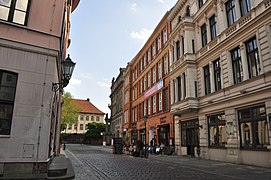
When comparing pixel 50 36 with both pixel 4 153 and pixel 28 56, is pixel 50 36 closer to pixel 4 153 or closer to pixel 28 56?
pixel 28 56

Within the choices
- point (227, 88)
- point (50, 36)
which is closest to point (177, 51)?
point (227, 88)

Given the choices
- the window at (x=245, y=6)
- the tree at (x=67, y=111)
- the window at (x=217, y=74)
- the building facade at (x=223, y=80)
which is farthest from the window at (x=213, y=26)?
the tree at (x=67, y=111)

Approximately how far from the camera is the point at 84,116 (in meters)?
98.4

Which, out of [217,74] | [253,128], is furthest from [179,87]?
[253,128]

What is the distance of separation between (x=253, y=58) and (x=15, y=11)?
1380 centimetres

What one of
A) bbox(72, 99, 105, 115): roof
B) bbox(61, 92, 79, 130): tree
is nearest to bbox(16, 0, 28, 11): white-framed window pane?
bbox(61, 92, 79, 130): tree

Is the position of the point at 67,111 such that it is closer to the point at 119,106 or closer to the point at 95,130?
the point at 119,106

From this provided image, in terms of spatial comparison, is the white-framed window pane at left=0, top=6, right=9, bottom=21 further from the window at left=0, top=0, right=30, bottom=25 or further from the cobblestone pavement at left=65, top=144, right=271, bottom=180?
the cobblestone pavement at left=65, top=144, right=271, bottom=180

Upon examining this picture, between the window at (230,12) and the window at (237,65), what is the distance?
90.7 inches

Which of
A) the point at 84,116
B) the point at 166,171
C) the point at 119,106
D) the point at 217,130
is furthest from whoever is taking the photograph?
the point at 84,116

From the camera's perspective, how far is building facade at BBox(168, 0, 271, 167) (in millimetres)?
14546

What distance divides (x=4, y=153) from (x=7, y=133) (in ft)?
2.52

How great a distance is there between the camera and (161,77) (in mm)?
32594

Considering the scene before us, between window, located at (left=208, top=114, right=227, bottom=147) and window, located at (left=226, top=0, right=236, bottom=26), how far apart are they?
23.2 feet
